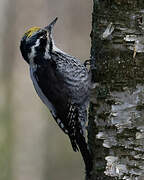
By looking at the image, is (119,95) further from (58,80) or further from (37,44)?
(37,44)

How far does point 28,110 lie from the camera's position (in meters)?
10.9

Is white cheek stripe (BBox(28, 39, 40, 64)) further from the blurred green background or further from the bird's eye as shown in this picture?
the blurred green background

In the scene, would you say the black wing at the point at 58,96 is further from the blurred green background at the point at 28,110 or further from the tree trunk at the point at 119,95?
the blurred green background at the point at 28,110

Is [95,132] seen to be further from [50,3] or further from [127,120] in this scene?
[50,3]

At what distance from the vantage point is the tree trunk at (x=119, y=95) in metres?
3.00

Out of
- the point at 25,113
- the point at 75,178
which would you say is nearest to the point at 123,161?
the point at 75,178

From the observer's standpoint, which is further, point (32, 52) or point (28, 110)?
point (28, 110)

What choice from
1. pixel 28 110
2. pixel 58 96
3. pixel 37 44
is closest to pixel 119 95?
pixel 58 96

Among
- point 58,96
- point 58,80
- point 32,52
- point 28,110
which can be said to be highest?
point 32,52

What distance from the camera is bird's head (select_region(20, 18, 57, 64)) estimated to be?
4.08m

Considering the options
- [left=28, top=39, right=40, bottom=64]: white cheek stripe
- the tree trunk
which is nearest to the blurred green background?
[left=28, top=39, right=40, bottom=64]: white cheek stripe

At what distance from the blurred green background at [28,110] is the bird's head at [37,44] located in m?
5.55

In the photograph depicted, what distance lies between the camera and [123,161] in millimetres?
3012

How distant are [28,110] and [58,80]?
6.90 metres
